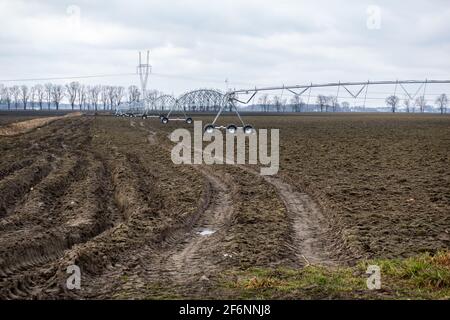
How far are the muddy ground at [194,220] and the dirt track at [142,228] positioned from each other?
0.11 ft

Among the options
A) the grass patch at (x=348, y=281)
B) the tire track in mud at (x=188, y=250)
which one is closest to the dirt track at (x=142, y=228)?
the tire track in mud at (x=188, y=250)

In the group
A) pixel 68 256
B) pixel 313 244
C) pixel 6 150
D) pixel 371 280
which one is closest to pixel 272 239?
pixel 313 244

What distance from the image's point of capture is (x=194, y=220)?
12867 mm

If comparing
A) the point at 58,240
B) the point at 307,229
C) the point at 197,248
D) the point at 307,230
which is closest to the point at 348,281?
the point at 197,248

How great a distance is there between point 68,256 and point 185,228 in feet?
11.9

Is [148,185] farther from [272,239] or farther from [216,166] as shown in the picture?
[272,239]

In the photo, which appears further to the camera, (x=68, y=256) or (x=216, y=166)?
(x=216, y=166)

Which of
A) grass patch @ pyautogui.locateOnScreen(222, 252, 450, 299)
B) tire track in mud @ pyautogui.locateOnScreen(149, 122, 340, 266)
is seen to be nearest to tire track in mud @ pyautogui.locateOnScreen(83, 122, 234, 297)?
grass patch @ pyautogui.locateOnScreen(222, 252, 450, 299)

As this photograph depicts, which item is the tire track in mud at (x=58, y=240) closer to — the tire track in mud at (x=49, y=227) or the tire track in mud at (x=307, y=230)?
the tire track in mud at (x=49, y=227)

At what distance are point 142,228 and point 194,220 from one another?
1776 mm

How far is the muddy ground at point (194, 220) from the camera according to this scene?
8.49 meters

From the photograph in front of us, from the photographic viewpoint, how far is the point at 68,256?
8.90m

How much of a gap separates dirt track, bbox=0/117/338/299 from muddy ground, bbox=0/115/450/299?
3 cm
